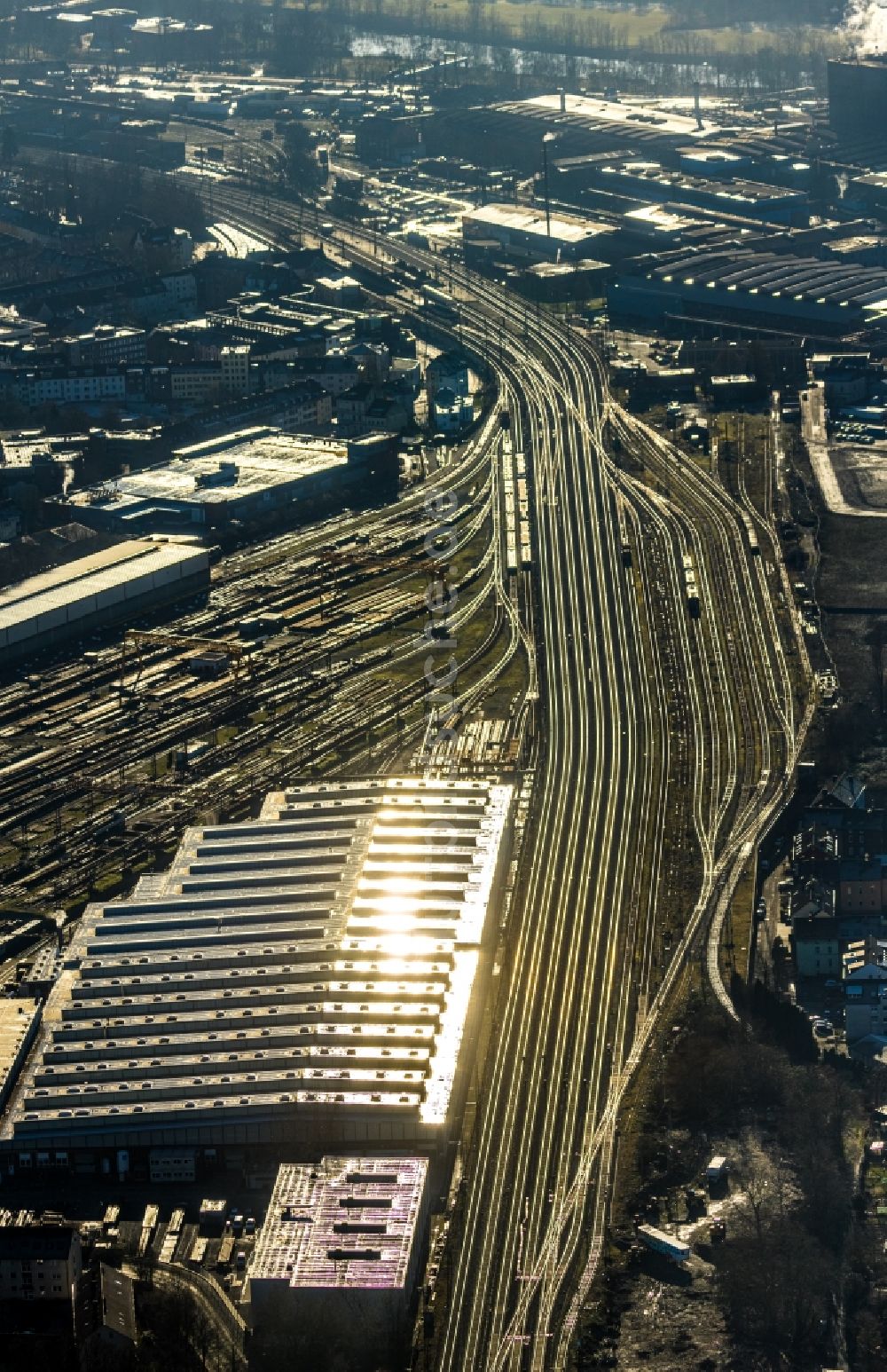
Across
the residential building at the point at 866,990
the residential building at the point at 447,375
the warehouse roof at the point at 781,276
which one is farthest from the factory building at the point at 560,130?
the residential building at the point at 866,990

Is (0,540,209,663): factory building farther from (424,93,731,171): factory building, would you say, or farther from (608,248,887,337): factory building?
(424,93,731,171): factory building

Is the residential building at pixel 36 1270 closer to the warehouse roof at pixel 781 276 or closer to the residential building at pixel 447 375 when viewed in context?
the residential building at pixel 447 375

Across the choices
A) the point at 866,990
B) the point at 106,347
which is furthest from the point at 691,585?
the point at 106,347

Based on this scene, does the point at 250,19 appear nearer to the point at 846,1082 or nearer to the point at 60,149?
the point at 60,149

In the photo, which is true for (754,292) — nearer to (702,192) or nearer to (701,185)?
(702,192)

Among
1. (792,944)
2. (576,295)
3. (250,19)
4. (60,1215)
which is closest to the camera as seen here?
(60,1215)

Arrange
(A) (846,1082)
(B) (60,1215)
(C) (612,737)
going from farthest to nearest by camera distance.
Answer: (C) (612,737), (A) (846,1082), (B) (60,1215)

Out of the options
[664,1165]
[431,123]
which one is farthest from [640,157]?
[664,1165]

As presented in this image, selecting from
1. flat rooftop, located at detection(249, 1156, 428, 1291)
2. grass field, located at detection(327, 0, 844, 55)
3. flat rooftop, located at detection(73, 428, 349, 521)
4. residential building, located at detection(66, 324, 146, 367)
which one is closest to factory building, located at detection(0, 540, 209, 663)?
flat rooftop, located at detection(73, 428, 349, 521)
